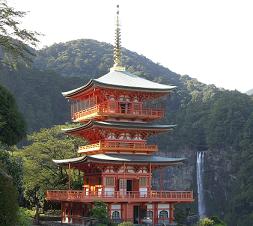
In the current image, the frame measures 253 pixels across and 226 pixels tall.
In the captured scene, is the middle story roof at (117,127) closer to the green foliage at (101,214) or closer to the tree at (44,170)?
the green foliage at (101,214)

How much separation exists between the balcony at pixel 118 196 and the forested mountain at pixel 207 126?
42.9 metres

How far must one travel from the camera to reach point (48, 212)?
1841 inches

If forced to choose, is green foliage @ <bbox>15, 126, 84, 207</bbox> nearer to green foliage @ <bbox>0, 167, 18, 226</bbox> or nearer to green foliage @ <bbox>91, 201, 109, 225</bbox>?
green foliage @ <bbox>91, 201, 109, 225</bbox>

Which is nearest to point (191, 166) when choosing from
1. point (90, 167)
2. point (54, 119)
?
point (54, 119)

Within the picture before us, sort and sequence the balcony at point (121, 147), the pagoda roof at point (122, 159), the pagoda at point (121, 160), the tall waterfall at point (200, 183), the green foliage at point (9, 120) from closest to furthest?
the green foliage at point (9, 120) → the pagoda roof at point (122, 159) → the pagoda at point (121, 160) → the balcony at point (121, 147) → the tall waterfall at point (200, 183)

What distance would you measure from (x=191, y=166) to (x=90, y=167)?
63419mm

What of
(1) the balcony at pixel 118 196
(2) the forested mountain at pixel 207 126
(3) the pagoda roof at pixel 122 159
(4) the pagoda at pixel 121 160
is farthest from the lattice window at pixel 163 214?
(2) the forested mountain at pixel 207 126

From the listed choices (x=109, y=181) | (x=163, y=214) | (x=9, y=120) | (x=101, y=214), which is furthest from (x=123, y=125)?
(x=9, y=120)

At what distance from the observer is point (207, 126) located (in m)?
106

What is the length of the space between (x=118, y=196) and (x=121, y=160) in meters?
2.52

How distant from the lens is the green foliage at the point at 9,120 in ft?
106

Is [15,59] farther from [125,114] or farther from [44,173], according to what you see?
[44,173]

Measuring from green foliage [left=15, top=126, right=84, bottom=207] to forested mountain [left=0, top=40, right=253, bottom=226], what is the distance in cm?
3951

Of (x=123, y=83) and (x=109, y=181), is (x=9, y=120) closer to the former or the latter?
(x=109, y=181)
